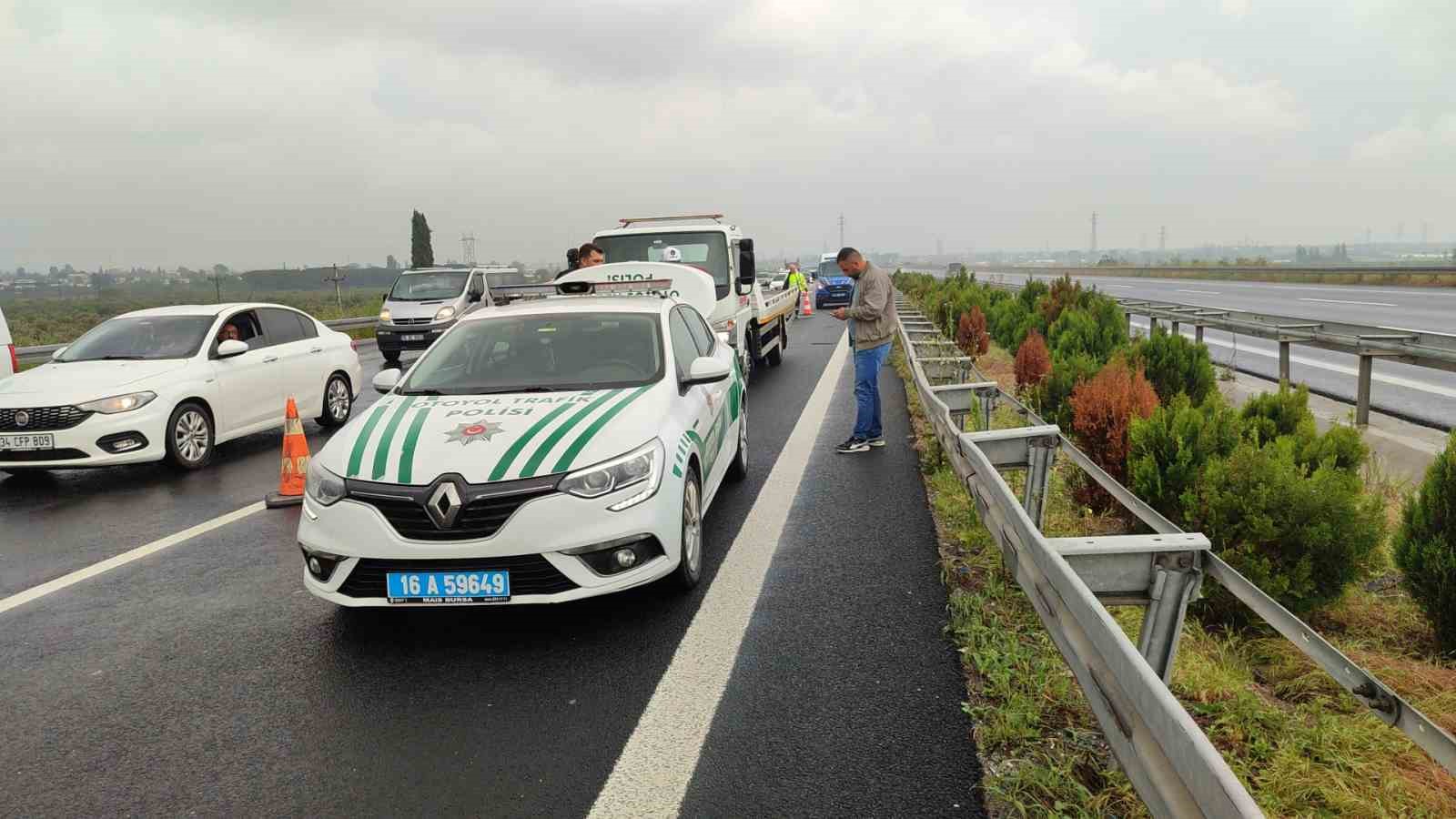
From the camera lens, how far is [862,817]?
9.61 feet

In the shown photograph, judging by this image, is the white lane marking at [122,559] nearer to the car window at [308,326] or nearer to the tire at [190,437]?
the tire at [190,437]

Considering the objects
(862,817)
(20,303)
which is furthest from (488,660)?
(20,303)

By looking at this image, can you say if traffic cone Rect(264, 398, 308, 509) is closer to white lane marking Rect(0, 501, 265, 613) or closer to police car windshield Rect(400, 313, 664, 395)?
white lane marking Rect(0, 501, 265, 613)

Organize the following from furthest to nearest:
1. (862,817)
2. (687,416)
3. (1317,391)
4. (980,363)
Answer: (980,363), (1317,391), (687,416), (862,817)

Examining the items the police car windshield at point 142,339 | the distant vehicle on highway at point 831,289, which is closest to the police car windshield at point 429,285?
the police car windshield at point 142,339

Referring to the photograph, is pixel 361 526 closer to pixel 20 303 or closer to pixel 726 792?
pixel 726 792

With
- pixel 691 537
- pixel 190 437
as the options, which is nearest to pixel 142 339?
pixel 190 437

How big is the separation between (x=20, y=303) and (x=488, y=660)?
42.4 m

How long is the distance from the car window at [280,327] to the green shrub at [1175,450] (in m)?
8.45

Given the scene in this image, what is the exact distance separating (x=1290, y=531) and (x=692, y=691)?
2.78m

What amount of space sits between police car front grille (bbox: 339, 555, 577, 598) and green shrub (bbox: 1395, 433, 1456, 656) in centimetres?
361

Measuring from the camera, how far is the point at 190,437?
8.75 metres

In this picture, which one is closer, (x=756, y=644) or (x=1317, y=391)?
(x=756, y=644)

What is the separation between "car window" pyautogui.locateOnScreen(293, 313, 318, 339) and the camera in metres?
10.7
